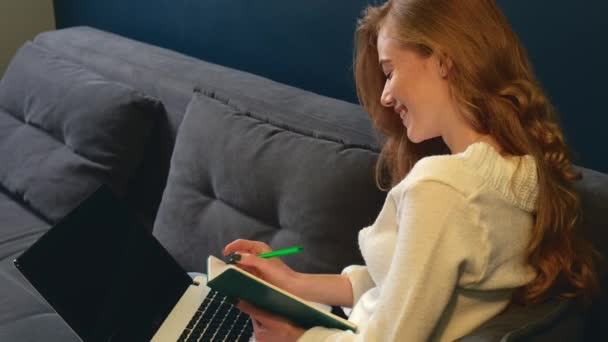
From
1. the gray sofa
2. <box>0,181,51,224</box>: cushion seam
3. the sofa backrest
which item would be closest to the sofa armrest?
the gray sofa

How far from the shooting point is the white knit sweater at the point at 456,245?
0.96 m

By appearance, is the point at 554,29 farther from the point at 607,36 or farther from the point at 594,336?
the point at 594,336

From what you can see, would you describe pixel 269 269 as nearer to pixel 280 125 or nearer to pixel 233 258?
pixel 233 258

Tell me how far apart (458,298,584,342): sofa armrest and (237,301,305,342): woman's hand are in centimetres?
29

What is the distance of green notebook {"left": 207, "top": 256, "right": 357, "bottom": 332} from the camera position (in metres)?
1.07

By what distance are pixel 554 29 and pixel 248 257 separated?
794mm

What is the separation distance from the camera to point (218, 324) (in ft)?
4.33

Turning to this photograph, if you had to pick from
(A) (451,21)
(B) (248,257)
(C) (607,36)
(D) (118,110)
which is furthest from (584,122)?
(D) (118,110)

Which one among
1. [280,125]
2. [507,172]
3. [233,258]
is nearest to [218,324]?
[233,258]

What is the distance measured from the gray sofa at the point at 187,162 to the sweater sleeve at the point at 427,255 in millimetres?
85

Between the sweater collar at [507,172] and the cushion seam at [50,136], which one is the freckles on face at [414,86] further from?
the cushion seam at [50,136]

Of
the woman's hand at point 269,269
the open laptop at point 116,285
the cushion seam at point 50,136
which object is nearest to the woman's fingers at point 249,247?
the woman's hand at point 269,269

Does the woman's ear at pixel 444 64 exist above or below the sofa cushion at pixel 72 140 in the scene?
above

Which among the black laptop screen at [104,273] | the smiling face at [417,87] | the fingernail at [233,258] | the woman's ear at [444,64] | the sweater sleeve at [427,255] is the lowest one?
the black laptop screen at [104,273]
